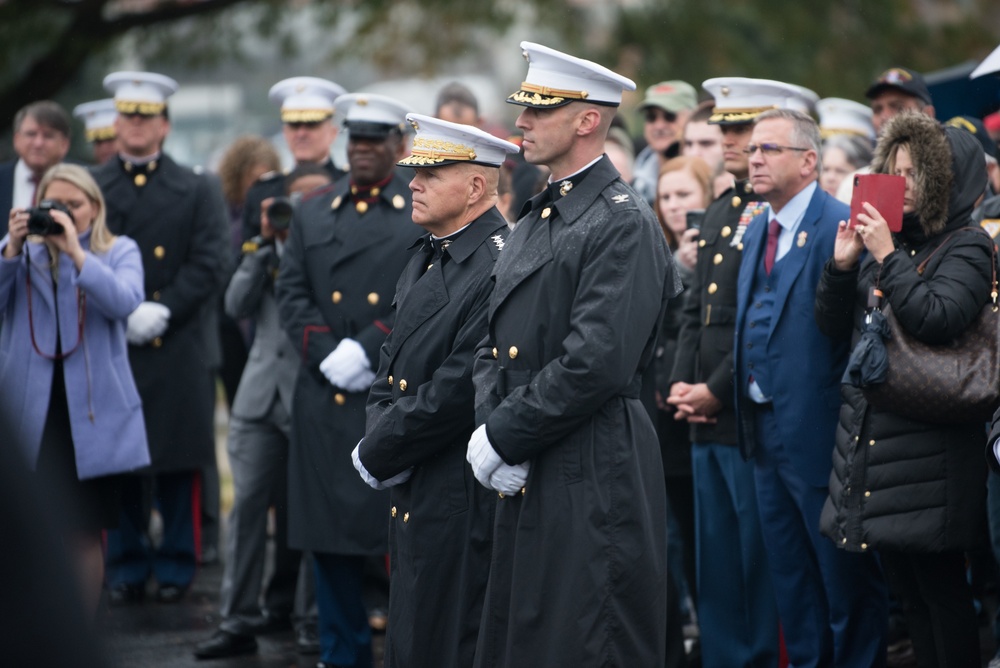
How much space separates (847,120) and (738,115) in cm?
222

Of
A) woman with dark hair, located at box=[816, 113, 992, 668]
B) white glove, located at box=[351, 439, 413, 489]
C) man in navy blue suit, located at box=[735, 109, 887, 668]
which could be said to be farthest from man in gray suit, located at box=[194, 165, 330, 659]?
woman with dark hair, located at box=[816, 113, 992, 668]

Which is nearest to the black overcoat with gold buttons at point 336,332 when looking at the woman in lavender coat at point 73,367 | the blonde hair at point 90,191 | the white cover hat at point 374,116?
the white cover hat at point 374,116

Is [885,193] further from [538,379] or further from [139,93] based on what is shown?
[139,93]

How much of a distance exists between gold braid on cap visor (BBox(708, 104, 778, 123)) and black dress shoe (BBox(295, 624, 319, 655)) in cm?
311

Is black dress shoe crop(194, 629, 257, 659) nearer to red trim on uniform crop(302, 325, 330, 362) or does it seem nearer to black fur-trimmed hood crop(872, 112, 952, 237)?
red trim on uniform crop(302, 325, 330, 362)

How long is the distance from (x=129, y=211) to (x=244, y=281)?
129 cm

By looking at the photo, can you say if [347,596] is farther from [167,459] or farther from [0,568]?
[0,568]

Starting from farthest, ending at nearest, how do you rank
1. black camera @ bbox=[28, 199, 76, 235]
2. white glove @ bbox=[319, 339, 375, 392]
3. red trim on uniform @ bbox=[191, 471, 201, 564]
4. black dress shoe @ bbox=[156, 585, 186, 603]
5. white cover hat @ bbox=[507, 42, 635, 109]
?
red trim on uniform @ bbox=[191, 471, 201, 564], black dress shoe @ bbox=[156, 585, 186, 603], black camera @ bbox=[28, 199, 76, 235], white glove @ bbox=[319, 339, 375, 392], white cover hat @ bbox=[507, 42, 635, 109]

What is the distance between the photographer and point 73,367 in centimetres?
666

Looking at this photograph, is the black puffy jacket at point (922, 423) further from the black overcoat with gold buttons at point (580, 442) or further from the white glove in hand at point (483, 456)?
the white glove in hand at point (483, 456)

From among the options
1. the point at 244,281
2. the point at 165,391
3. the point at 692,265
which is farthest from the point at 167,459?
the point at 692,265

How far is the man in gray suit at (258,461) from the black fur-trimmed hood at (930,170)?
3122 millimetres

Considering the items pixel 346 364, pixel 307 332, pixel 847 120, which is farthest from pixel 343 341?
pixel 847 120

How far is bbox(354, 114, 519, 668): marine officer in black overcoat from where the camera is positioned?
4.81 m
